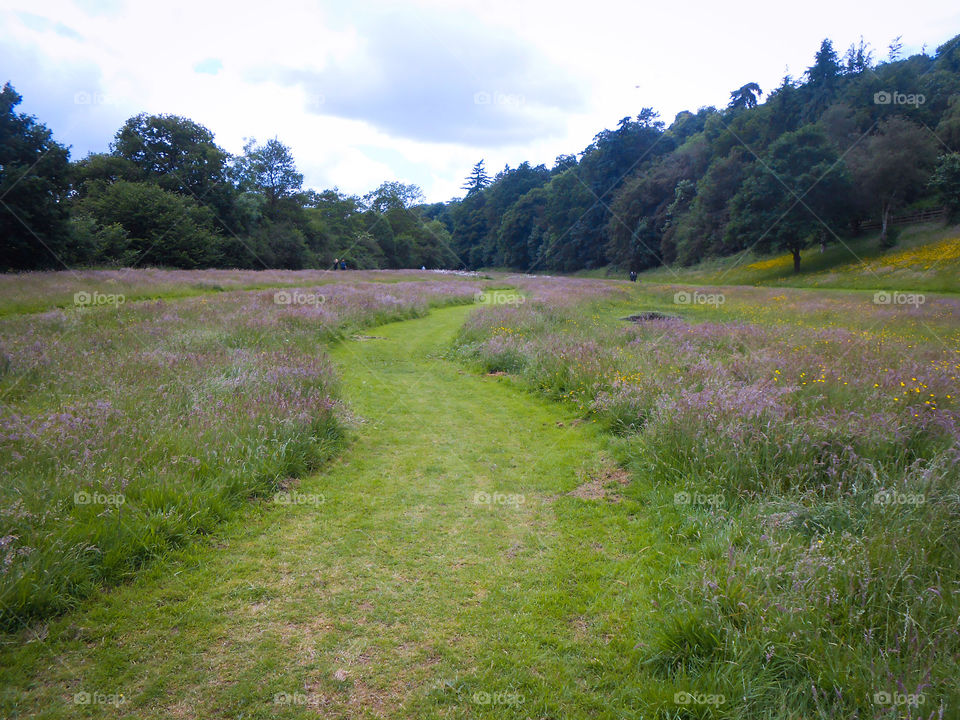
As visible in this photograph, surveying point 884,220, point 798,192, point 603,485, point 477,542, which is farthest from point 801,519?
point 884,220

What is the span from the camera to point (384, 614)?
12.1 feet

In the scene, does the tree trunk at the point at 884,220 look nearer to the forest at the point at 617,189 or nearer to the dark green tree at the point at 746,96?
the forest at the point at 617,189

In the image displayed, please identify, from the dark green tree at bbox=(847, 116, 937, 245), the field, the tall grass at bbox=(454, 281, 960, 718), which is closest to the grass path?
the field

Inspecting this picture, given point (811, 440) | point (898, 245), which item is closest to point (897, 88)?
point (898, 245)

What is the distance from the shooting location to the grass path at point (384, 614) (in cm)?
292

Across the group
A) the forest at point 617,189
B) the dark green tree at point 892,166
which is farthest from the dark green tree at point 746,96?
the dark green tree at point 892,166

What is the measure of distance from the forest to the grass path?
3238cm

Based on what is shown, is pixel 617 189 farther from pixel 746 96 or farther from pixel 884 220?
pixel 884 220

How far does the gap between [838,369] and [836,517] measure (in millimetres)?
5033

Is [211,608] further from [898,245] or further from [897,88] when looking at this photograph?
[897,88]

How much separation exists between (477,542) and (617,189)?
90.1 metres

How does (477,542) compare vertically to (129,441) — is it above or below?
below

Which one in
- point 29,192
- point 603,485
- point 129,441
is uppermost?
point 29,192

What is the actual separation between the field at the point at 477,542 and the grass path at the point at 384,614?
22 mm
